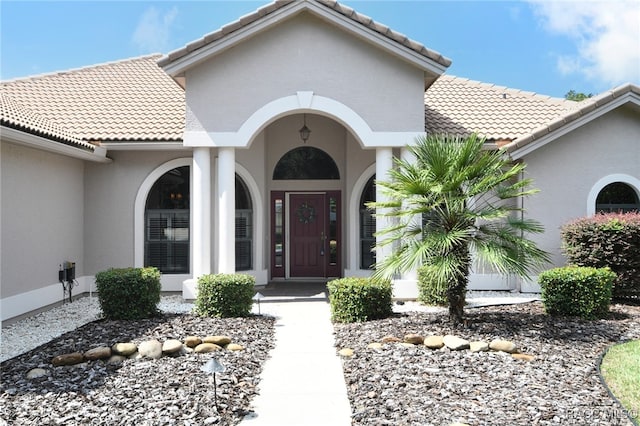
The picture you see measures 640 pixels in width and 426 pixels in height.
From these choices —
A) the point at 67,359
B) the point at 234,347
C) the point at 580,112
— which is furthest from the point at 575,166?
the point at 67,359

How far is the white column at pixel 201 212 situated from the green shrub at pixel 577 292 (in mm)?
7165

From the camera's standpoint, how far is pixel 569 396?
566 cm

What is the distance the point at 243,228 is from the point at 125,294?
4.64 metres

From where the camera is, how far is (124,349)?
7238mm

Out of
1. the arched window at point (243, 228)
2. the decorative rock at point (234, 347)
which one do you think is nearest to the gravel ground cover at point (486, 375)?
the decorative rock at point (234, 347)

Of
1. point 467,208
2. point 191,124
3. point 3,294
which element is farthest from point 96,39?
point 467,208

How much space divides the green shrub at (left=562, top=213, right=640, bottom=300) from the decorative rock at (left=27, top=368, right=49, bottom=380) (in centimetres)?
1074

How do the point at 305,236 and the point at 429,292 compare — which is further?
the point at 305,236

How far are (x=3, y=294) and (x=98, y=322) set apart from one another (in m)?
2.01

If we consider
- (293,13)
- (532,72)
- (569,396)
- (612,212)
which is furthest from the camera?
(532,72)

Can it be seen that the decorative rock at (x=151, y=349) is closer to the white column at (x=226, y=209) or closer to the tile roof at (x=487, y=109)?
the white column at (x=226, y=209)

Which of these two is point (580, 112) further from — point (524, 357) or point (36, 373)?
point (36, 373)

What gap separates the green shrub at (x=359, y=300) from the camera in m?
9.23

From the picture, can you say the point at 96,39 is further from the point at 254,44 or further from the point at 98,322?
the point at 98,322
